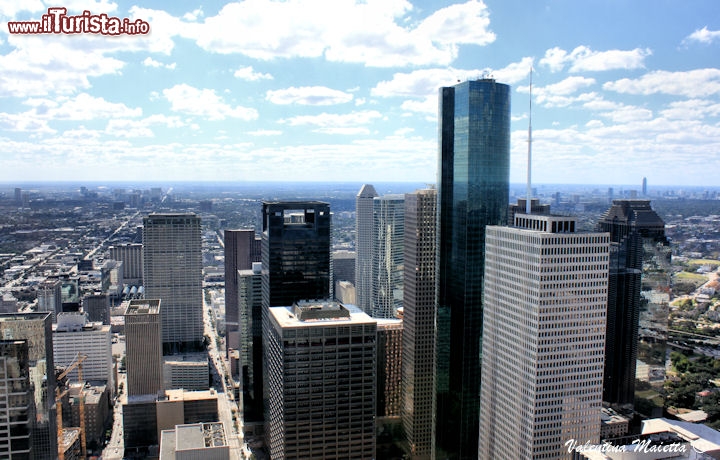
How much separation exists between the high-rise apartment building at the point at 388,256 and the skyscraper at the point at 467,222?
93.8ft

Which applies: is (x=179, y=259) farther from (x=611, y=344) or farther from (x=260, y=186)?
(x=611, y=344)

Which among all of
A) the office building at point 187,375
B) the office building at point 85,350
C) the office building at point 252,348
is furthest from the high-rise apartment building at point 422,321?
the office building at point 85,350

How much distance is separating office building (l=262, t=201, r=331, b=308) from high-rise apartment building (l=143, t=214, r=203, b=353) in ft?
108

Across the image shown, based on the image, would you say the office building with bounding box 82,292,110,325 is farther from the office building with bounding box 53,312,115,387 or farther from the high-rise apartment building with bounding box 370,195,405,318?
the high-rise apartment building with bounding box 370,195,405,318

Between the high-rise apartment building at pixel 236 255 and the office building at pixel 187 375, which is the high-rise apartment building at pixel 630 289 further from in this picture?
the high-rise apartment building at pixel 236 255

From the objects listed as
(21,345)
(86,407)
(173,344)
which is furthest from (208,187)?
(21,345)

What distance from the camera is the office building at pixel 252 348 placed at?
5906 cm

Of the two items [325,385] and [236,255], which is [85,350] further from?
[325,385]

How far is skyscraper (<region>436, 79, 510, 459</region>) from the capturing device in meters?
46.5

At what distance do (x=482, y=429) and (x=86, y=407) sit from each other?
42100 mm

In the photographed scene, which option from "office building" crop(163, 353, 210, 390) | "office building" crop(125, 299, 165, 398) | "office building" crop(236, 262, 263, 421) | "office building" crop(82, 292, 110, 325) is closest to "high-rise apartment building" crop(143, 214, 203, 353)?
"office building" crop(82, 292, 110, 325)

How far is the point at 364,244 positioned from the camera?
85000 millimetres

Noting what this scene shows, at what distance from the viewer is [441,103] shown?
49.3 metres

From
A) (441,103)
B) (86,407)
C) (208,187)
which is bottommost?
(86,407)
